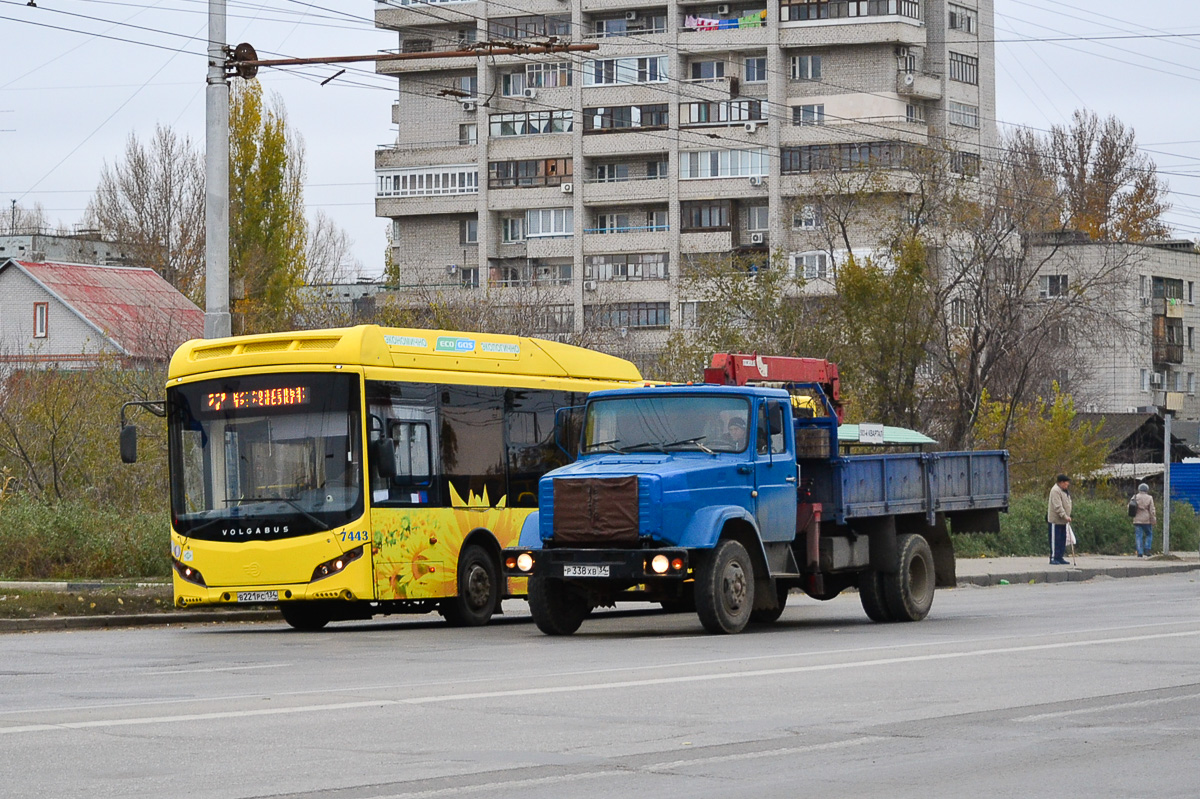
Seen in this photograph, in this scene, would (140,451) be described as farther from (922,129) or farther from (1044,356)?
(922,129)

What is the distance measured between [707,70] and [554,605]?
7177cm

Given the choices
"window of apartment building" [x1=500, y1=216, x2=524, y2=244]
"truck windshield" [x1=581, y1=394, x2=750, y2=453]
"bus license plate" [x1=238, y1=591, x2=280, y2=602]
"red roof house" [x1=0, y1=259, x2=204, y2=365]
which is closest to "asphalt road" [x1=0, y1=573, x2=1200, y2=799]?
"bus license plate" [x1=238, y1=591, x2=280, y2=602]

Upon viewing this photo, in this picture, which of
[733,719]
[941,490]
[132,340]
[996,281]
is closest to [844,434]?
[941,490]

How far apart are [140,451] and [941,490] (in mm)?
20016

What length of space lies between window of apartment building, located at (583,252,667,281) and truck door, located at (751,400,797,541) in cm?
6852

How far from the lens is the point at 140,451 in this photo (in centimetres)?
3625

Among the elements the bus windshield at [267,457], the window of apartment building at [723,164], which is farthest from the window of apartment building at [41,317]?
the bus windshield at [267,457]

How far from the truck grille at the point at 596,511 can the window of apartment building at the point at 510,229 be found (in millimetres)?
75141

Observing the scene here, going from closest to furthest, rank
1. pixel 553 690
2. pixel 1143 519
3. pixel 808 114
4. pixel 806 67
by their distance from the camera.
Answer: pixel 553 690, pixel 1143 519, pixel 808 114, pixel 806 67

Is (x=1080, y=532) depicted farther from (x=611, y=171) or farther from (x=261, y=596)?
(x=611, y=171)

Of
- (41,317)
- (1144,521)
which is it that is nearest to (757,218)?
(41,317)

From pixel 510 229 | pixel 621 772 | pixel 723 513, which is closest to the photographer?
pixel 621 772

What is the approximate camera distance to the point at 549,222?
9069 cm

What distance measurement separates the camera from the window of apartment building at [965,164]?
4384 cm
